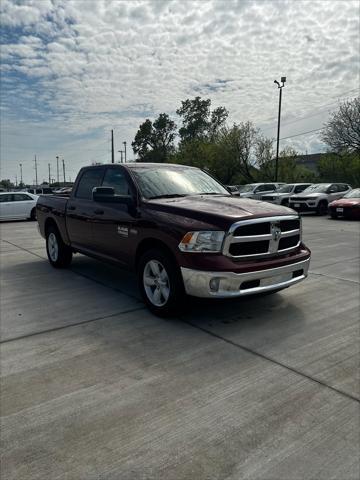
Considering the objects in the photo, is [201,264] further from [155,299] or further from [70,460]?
[70,460]

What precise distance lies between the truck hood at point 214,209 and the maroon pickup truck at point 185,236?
1 cm

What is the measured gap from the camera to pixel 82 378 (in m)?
3.14

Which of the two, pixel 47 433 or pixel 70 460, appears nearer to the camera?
pixel 70 460

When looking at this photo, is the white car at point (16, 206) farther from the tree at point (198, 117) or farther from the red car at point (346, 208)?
the tree at point (198, 117)

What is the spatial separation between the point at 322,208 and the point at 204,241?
17.9 meters

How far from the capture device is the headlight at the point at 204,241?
400 cm

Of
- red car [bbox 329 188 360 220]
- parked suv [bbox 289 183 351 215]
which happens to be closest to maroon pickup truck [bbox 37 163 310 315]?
red car [bbox 329 188 360 220]

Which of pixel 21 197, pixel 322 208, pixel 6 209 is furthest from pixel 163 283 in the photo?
pixel 322 208

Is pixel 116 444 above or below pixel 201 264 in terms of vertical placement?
below

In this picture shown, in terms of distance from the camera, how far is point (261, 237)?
13.8ft

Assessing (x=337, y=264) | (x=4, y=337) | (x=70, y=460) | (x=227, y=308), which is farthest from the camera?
(x=337, y=264)

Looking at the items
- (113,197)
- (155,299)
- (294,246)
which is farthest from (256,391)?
(113,197)

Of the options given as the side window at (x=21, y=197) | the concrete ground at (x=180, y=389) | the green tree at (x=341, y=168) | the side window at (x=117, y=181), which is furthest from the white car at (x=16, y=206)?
the green tree at (x=341, y=168)

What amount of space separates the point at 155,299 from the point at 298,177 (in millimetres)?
37302
